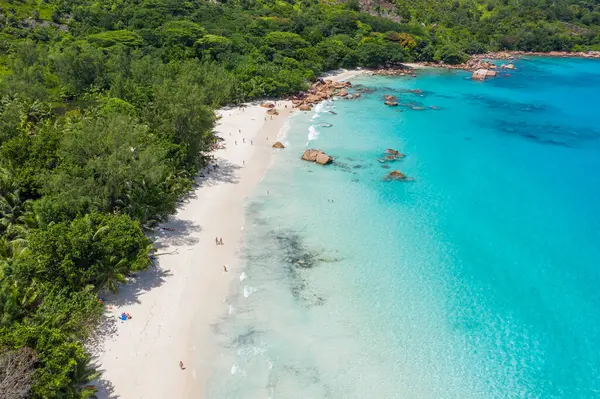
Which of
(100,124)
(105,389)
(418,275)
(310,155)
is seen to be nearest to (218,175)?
(310,155)

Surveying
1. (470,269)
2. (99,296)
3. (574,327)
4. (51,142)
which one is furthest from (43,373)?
(574,327)

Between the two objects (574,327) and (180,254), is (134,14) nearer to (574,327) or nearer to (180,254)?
(180,254)

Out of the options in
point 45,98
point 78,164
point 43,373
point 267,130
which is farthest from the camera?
point 267,130

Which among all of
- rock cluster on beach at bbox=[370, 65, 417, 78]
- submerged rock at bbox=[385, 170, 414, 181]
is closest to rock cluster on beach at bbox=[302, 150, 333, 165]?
submerged rock at bbox=[385, 170, 414, 181]

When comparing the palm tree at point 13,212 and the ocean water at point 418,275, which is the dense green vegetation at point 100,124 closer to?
the palm tree at point 13,212

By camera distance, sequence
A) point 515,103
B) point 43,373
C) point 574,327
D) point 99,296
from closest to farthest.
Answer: point 43,373, point 99,296, point 574,327, point 515,103

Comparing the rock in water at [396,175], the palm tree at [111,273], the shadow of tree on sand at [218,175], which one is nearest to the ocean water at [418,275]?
the rock in water at [396,175]

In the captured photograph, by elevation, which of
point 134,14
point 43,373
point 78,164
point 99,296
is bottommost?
point 99,296

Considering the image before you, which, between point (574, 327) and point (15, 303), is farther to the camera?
point (574, 327)
